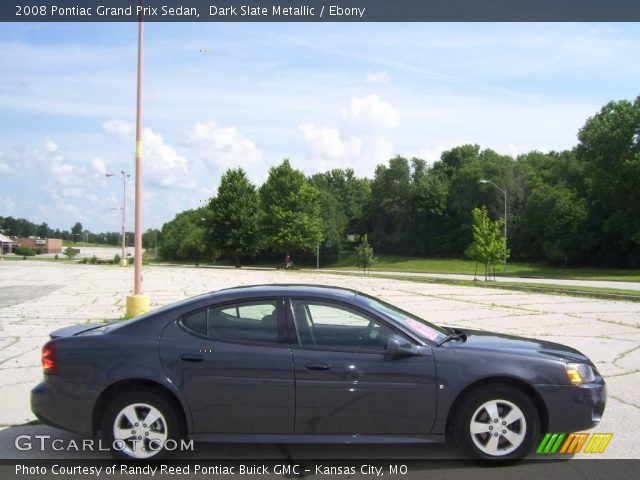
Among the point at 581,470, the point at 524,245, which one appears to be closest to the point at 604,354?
the point at 581,470

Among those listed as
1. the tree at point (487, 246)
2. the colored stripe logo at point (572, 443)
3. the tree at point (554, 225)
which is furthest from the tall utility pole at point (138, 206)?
the tree at point (554, 225)

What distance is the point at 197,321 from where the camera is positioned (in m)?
4.97

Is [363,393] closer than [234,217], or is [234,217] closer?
[363,393]

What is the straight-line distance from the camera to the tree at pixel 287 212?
68688 millimetres

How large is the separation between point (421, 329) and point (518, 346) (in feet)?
2.81

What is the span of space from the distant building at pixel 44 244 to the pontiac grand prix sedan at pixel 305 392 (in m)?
152

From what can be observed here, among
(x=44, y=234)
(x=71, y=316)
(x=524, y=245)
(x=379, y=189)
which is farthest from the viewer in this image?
(x=44, y=234)

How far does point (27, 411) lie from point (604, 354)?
8.45 metres

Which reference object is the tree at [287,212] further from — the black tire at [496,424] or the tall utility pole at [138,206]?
the black tire at [496,424]

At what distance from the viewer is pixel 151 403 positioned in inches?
185

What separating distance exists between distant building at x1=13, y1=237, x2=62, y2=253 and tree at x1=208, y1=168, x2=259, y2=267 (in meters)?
84.0

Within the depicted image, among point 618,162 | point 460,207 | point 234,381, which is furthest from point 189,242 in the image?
point 234,381

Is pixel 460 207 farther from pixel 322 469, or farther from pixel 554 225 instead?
pixel 322 469

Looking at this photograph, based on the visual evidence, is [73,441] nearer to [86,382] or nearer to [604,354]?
[86,382]
